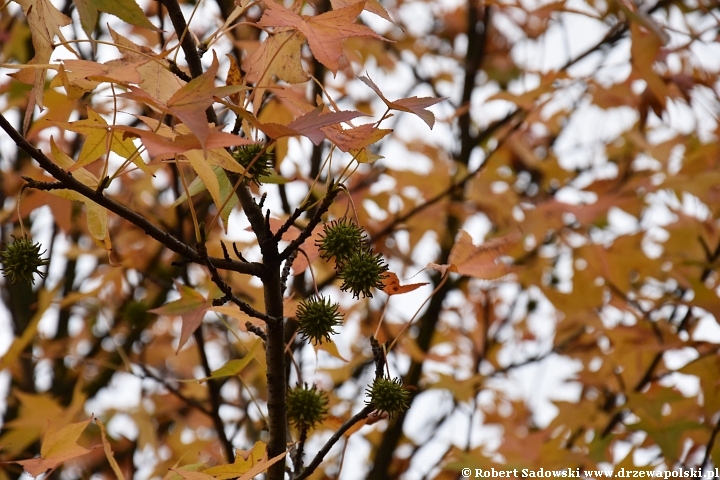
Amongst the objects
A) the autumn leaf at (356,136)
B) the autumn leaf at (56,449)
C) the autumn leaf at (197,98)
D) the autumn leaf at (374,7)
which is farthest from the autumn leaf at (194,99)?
the autumn leaf at (56,449)

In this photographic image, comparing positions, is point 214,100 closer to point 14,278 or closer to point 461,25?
point 14,278

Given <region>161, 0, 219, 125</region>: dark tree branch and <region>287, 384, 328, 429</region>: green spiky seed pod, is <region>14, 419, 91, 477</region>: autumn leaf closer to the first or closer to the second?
<region>287, 384, 328, 429</region>: green spiky seed pod

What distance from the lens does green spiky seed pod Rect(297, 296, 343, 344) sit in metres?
0.74

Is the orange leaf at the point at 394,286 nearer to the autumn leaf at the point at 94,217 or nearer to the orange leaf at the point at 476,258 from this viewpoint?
the orange leaf at the point at 476,258

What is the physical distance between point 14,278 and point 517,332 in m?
1.92

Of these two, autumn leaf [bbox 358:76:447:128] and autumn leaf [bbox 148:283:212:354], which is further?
autumn leaf [bbox 148:283:212:354]

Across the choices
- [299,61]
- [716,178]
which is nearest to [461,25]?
[716,178]

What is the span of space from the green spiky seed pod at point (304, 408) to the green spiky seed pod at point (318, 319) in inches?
4.9

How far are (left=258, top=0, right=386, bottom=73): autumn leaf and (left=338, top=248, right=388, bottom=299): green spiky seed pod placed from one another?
0.66 ft

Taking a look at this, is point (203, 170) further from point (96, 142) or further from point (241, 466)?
point (241, 466)

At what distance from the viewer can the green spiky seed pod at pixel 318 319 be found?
2.44 ft

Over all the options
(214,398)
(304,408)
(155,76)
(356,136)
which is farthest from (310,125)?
(214,398)

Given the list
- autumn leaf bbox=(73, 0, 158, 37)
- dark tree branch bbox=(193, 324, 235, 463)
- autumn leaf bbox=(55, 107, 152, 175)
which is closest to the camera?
autumn leaf bbox=(55, 107, 152, 175)

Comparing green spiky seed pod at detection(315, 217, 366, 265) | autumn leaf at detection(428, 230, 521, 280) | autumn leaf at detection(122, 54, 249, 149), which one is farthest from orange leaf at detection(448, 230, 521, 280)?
autumn leaf at detection(122, 54, 249, 149)
